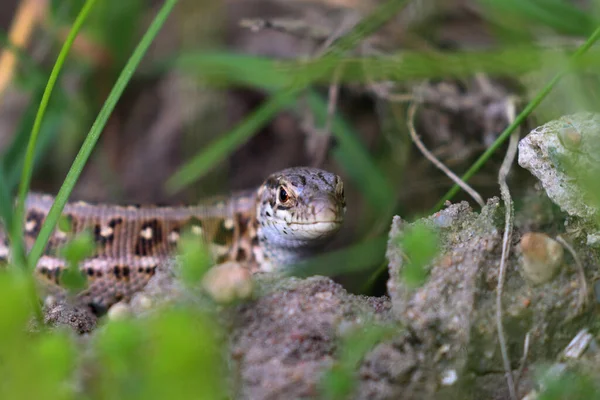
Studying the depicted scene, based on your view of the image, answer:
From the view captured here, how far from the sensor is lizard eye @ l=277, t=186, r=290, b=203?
3.16 meters

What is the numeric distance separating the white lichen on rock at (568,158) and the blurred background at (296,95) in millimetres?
441

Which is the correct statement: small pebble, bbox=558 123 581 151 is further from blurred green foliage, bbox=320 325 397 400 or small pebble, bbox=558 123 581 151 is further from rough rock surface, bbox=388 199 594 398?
blurred green foliage, bbox=320 325 397 400

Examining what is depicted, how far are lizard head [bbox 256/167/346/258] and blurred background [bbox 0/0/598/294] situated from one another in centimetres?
22

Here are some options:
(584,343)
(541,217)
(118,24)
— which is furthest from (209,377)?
(118,24)

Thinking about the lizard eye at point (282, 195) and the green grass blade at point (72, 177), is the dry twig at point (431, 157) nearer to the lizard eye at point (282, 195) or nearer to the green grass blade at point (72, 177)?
the lizard eye at point (282, 195)

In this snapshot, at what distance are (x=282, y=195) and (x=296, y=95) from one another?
1.03 meters

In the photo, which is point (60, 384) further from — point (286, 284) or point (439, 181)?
point (439, 181)

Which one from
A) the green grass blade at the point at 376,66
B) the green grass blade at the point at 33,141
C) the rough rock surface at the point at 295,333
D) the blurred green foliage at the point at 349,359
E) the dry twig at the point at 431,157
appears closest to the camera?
the blurred green foliage at the point at 349,359

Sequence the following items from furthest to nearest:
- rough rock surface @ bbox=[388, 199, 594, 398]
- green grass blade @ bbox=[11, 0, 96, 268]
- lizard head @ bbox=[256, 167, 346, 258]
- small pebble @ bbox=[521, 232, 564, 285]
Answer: lizard head @ bbox=[256, 167, 346, 258], green grass blade @ bbox=[11, 0, 96, 268], small pebble @ bbox=[521, 232, 564, 285], rough rock surface @ bbox=[388, 199, 594, 398]

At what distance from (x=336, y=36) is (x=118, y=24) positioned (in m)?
1.79

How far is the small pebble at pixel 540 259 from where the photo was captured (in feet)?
6.51

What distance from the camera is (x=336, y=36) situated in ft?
12.9

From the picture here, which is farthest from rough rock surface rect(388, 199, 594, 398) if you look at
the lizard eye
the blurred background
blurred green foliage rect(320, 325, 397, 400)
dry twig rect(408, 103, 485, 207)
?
the lizard eye

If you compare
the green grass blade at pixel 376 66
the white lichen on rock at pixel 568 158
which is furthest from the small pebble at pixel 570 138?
the green grass blade at pixel 376 66
